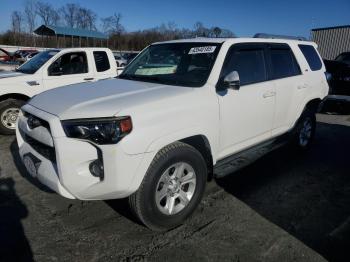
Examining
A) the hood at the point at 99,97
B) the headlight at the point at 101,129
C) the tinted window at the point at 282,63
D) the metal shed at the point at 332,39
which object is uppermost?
the metal shed at the point at 332,39

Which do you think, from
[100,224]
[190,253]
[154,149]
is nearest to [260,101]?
[154,149]

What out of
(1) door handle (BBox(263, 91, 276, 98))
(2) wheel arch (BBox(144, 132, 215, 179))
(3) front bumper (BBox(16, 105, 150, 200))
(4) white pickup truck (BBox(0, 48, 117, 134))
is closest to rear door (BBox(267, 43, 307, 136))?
(1) door handle (BBox(263, 91, 276, 98))

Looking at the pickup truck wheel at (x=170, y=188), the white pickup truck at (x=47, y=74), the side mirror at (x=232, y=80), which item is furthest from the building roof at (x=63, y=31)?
the pickup truck wheel at (x=170, y=188)

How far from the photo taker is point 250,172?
15.8 ft

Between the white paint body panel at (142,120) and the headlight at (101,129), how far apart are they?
0.15 feet

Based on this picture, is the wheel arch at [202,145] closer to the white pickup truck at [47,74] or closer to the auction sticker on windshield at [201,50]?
the auction sticker on windshield at [201,50]

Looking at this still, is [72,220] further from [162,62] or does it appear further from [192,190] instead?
[162,62]

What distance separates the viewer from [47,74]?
22.9ft

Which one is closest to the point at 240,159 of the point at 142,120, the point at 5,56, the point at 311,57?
the point at 142,120

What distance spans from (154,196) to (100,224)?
Answer: 2.49 feet

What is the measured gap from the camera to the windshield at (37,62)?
23.1 ft

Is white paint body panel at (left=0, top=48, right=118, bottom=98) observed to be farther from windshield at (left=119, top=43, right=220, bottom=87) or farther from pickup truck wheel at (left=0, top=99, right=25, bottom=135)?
windshield at (left=119, top=43, right=220, bottom=87)

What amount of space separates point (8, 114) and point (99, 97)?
4.31m

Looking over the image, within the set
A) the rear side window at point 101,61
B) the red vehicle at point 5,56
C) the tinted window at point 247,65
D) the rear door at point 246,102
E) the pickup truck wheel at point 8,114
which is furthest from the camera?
the red vehicle at point 5,56
